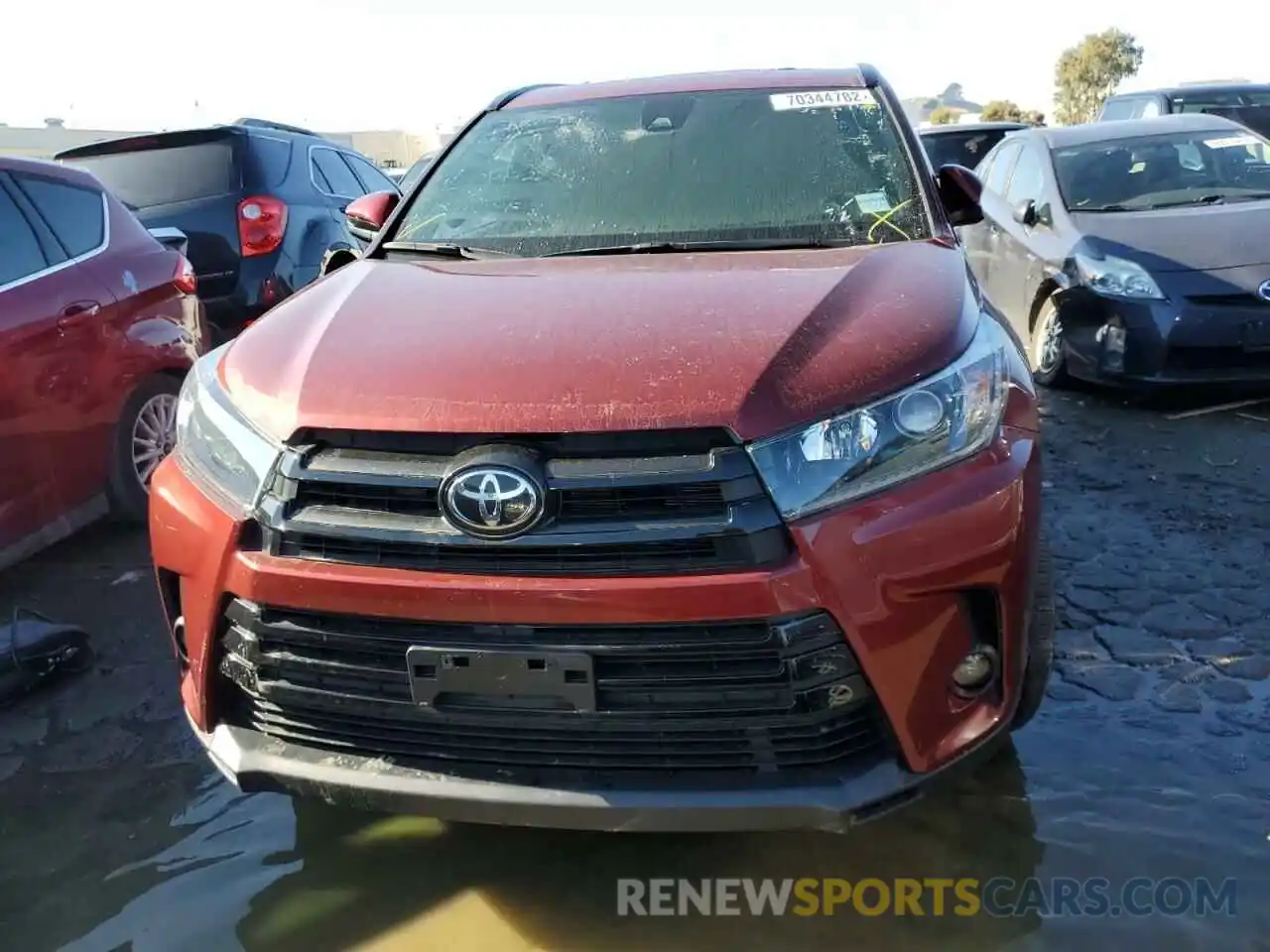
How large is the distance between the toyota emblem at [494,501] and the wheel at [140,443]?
2836mm

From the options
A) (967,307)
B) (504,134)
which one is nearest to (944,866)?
(967,307)

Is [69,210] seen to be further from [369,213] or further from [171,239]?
[369,213]

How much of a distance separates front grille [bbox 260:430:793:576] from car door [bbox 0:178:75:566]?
7.43ft

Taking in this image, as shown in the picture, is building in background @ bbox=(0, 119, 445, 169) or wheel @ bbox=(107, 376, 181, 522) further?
building in background @ bbox=(0, 119, 445, 169)

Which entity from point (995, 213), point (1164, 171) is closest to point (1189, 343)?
point (1164, 171)

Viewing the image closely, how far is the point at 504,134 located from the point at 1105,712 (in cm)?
257

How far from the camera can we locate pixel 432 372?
6.92 feet

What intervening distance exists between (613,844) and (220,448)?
127cm

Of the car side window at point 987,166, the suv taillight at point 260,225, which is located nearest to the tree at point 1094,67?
the car side window at point 987,166

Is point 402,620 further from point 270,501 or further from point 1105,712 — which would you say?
point 1105,712

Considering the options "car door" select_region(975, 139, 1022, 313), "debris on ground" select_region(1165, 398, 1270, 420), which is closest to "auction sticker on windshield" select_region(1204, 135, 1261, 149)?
"car door" select_region(975, 139, 1022, 313)

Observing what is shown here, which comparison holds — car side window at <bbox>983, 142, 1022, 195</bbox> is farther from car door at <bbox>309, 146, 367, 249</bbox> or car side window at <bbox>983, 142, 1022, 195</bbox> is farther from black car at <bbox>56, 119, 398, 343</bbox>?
black car at <bbox>56, 119, 398, 343</bbox>

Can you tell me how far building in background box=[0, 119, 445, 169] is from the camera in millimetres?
33750

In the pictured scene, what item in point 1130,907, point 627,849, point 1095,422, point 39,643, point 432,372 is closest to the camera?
point 432,372
